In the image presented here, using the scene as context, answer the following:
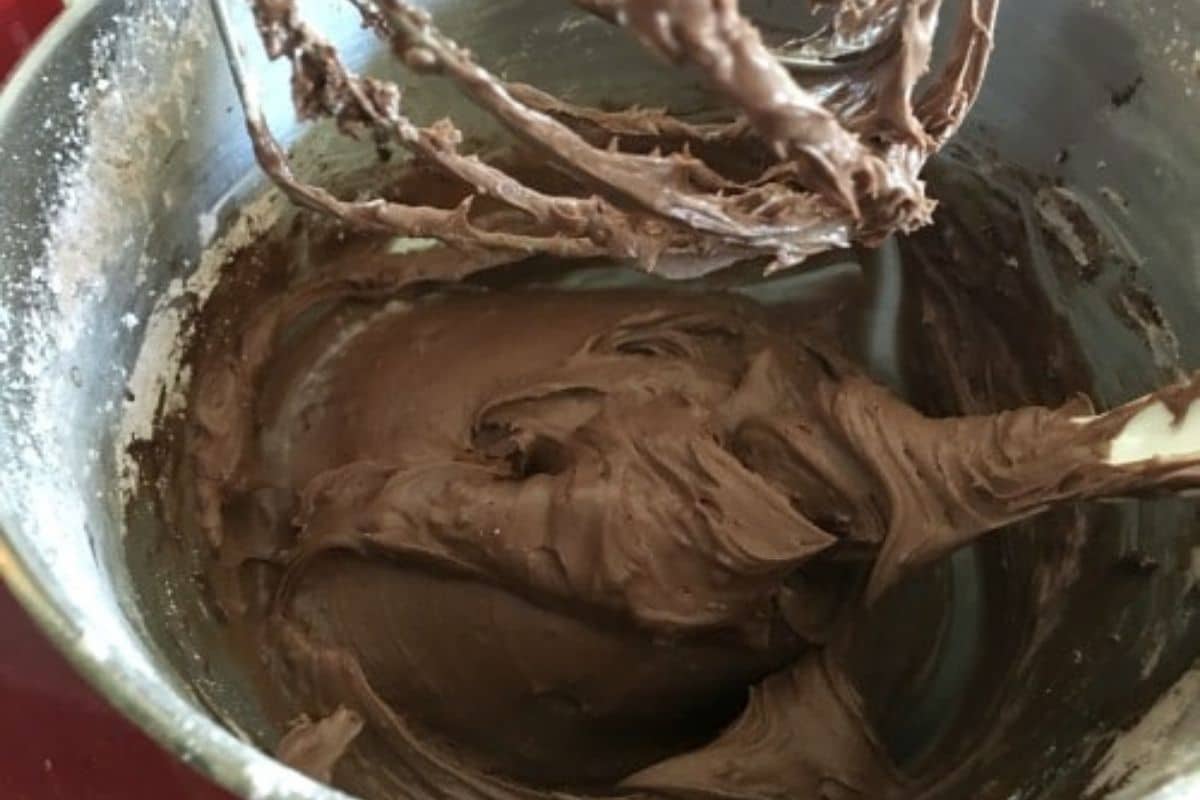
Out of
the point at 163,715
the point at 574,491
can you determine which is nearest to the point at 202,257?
the point at 574,491

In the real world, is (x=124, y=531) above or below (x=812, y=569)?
above

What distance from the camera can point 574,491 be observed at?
1.17 m

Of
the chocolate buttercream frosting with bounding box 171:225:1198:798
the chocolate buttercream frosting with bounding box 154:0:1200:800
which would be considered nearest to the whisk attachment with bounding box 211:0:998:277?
the chocolate buttercream frosting with bounding box 154:0:1200:800

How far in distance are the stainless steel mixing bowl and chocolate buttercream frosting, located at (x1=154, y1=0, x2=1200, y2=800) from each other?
2.9 inches

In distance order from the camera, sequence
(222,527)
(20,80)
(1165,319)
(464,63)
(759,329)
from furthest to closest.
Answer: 1. (759,329)
2. (222,527)
3. (1165,319)
4. (20,80)
5. (464,63)

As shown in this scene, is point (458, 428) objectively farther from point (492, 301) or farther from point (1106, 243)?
point (1106, 243)

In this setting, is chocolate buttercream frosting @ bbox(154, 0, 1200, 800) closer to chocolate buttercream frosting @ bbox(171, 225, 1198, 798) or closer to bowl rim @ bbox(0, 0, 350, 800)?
chocolate buttercream frosting @ bbox(171, 225, 1198, 798)

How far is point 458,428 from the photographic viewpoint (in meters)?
1.27

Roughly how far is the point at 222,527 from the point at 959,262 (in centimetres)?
68

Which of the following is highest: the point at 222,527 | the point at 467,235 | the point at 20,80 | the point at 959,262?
the point at 20,80

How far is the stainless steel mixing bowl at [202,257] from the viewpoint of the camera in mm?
959

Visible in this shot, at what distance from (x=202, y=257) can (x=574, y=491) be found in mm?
356

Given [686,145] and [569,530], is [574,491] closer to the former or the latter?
[569,530]

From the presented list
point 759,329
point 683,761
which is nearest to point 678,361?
point 759,329
